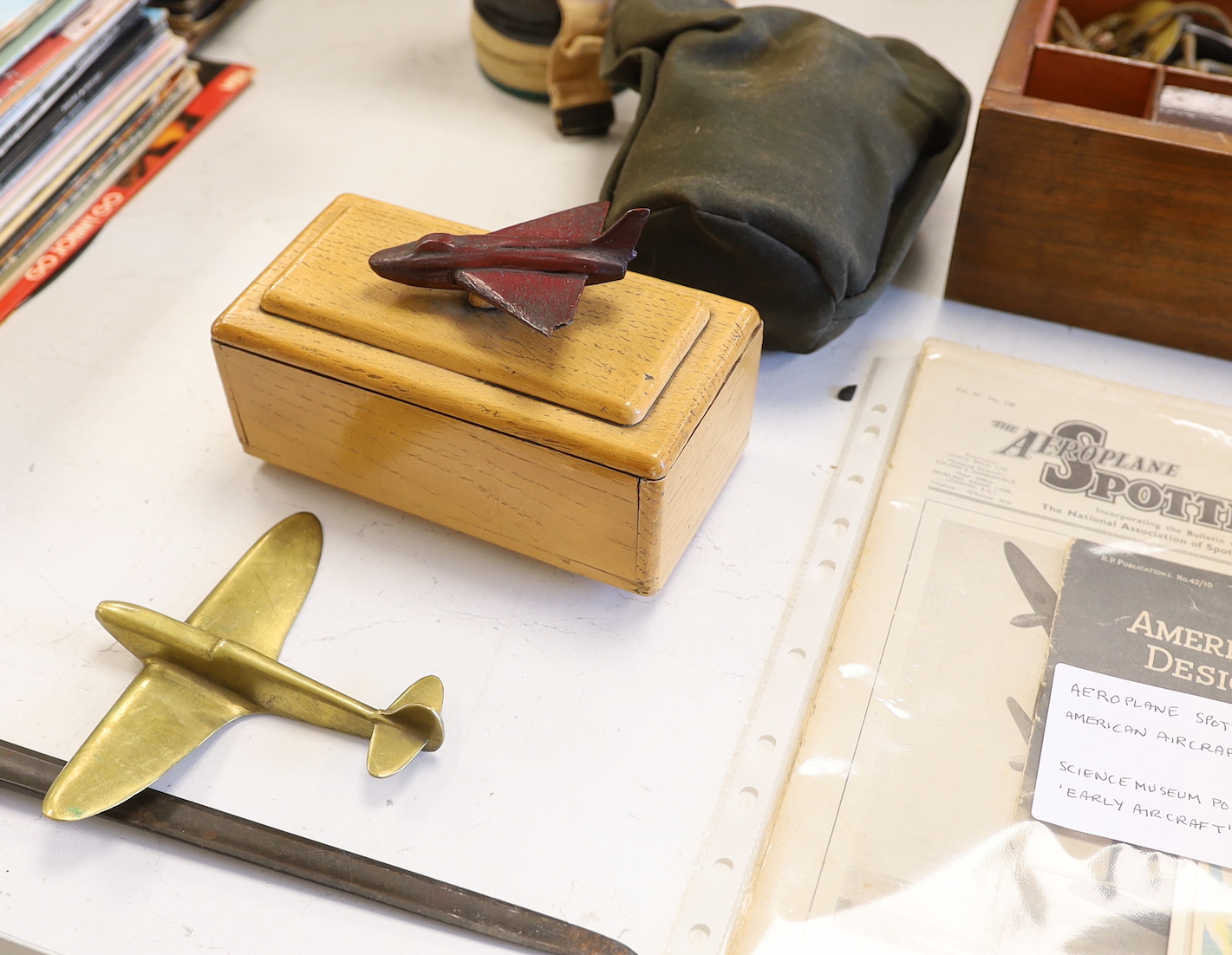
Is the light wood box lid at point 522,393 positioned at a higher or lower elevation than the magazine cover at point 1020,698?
higher

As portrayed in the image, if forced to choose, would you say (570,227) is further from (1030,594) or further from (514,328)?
(1030,594)

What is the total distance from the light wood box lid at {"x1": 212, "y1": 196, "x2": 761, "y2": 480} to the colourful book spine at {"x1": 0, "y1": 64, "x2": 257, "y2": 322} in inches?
13.0

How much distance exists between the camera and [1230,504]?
0.76 m

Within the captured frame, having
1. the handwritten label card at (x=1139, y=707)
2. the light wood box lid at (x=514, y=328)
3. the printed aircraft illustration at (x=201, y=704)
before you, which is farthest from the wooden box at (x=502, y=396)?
the handwritten label card at (x=1139, y=707)

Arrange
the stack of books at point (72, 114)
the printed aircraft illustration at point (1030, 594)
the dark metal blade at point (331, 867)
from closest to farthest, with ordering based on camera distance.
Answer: the dark metal blade at point (331, 867)
the printed aircraft illustration at point (1030, 594)
the stack of books at point (72, 114)

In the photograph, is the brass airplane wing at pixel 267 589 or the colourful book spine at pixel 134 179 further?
the colourful book spine at pixel 134 179

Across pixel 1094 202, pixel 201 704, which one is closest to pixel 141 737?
pixel 201 704

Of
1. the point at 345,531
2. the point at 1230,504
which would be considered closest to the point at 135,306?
the point at 345,531

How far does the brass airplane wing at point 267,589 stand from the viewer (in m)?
0.67

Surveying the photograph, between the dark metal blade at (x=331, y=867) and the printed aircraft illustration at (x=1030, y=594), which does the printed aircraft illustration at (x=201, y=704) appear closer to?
the dark metal blade at (x=331, y=867)

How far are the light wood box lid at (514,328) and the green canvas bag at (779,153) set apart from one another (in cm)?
8

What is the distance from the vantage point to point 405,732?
0.63m

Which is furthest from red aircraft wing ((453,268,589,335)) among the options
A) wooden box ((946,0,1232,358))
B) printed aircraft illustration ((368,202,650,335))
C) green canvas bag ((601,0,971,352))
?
wooden box ((946,0,1232,358))

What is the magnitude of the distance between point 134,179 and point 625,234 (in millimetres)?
576
